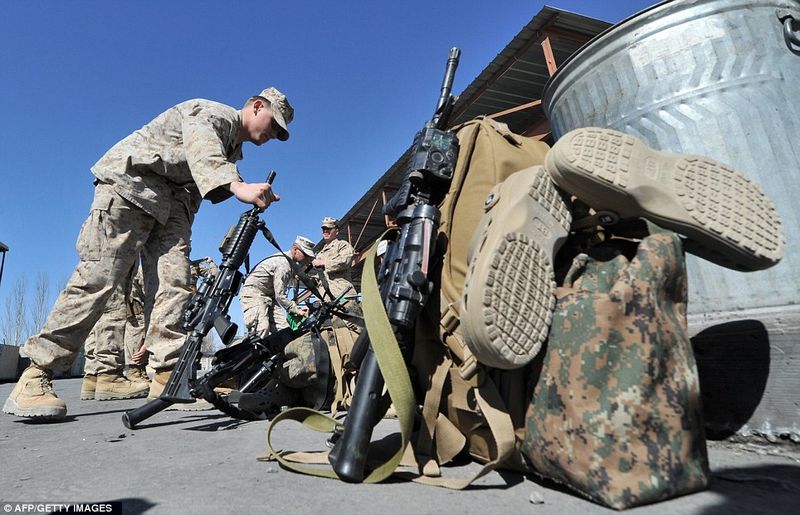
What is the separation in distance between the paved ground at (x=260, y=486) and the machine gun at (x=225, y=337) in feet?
1.54

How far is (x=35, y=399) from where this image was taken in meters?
2.19

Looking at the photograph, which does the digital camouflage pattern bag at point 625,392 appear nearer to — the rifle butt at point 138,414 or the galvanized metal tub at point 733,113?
the galvanized metal tub at point 733,113

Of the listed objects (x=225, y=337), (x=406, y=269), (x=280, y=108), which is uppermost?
(x=280, y=108)

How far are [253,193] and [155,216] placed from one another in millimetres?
989

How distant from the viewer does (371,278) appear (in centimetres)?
132

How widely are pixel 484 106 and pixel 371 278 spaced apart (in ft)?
19.6

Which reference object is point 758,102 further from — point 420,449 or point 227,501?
point 227,501

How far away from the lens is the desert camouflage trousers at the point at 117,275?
2.29 m

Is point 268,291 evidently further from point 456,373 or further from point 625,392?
point 625,392

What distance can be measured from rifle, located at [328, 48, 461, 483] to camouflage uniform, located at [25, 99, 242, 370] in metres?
1.13

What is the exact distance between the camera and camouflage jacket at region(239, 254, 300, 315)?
5.20 metres

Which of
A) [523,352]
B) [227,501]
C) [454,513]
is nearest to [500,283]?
[523,352]

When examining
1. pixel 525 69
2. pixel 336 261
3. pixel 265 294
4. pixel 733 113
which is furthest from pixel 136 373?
pixel 525 69

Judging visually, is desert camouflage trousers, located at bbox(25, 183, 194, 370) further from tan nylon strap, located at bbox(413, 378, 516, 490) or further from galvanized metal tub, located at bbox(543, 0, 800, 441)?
galvanized metal tub, located at bbox(543, 0, 800, 441)
